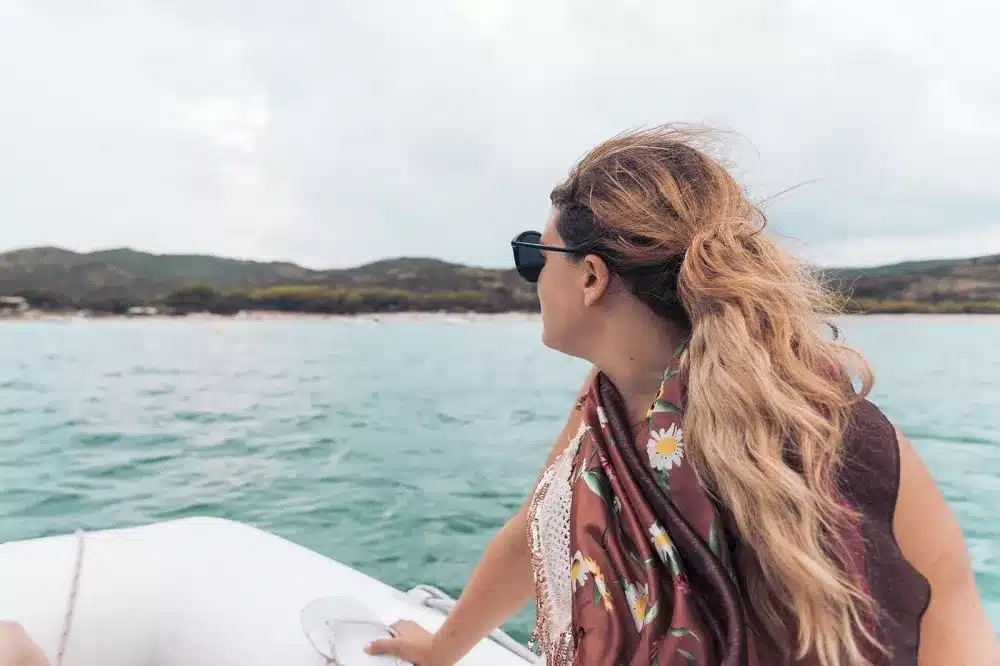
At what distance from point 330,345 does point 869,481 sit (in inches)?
873

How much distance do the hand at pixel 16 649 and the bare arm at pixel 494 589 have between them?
0.60m

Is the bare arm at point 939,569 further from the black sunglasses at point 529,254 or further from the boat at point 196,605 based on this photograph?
the boat at point 196,605

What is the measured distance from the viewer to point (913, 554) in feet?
2.36

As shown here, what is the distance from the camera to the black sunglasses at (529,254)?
100 centimetres

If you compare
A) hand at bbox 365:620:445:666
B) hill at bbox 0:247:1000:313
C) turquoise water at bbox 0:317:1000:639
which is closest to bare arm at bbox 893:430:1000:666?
turquoise water at bbox 0:317:1000:639

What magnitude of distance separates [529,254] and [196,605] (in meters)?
1.11

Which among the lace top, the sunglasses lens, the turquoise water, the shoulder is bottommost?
the turquoise water

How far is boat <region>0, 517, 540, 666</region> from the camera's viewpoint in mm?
1379

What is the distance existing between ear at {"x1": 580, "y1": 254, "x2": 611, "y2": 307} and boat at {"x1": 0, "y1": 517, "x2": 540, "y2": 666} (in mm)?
777

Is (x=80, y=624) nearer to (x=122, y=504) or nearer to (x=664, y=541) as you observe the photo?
(x=664, y=541)

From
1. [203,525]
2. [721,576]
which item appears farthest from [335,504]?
[721,576]

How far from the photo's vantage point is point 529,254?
1.02 meters

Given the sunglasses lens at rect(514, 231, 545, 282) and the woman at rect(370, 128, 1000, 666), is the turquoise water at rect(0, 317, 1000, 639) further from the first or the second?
the sunglasses lens at rect(514, 231, 545, 282)

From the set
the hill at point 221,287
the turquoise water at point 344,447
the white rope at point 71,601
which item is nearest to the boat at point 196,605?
the white rope at point 71,601
